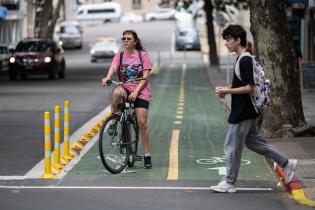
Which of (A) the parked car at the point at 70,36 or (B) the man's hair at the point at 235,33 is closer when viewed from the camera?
(B) the man's hair at the point at 235,33

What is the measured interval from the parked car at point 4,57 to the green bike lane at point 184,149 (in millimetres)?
15991

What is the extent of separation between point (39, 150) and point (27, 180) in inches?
132

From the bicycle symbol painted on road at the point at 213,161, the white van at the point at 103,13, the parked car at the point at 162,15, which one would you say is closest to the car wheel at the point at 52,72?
the bicycle symbol painted on road at the point at 213,161

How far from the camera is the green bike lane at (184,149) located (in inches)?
454

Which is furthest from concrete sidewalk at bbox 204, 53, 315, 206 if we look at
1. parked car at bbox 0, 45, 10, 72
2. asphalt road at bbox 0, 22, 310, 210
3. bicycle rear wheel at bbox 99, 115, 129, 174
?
parked car at bbox 0, 45, 10, 72

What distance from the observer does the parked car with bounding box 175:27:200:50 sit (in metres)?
68.4

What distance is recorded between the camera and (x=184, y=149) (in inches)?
570

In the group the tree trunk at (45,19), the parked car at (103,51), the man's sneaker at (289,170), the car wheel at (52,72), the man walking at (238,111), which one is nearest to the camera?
the man walking at (238,111)

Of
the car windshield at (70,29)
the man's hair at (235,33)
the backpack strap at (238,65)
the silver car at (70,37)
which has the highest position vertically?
the man's hair at (235,33)

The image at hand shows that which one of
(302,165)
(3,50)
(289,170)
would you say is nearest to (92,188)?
(289,170)

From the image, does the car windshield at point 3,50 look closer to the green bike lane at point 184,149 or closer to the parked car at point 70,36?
the green bike lane at point 184,149

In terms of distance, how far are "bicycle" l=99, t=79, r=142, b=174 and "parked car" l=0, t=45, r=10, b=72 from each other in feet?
106

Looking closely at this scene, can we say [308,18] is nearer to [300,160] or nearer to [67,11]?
[300,160]

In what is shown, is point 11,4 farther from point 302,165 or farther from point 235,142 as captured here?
point 235,142
